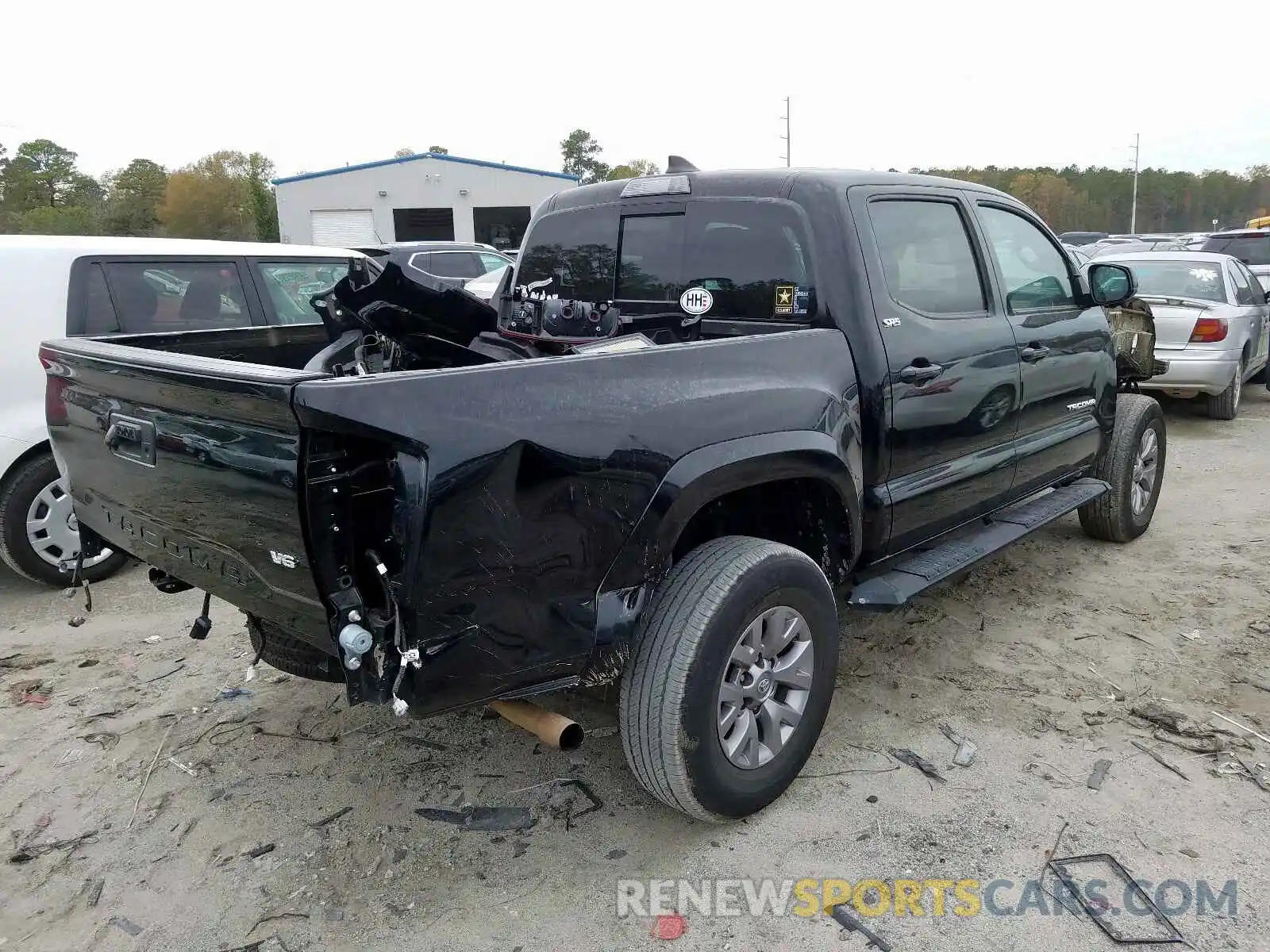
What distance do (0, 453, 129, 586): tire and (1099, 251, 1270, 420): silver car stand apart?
28.9 feet

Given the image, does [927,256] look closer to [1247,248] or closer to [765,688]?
[765,688]

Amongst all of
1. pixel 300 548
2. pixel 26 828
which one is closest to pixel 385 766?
pixel 26 828

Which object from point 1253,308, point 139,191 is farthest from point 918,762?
point 139,191

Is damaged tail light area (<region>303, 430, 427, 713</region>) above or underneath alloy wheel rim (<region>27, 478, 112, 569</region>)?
above

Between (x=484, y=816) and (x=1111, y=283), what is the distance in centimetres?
383

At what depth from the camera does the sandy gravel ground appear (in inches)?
96.6

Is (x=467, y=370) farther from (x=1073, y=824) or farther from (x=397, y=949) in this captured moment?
(x=1073, y=824)

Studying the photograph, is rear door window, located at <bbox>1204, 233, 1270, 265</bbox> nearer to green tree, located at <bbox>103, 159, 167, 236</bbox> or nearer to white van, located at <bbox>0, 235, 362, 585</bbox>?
white van, located at <bbox>0, 235, 362, 585</bbox>

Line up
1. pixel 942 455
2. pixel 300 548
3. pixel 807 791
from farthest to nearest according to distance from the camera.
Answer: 1. pixel 942 455
2. pixel 807 791
3. pixel 300 548

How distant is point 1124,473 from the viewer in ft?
16.7

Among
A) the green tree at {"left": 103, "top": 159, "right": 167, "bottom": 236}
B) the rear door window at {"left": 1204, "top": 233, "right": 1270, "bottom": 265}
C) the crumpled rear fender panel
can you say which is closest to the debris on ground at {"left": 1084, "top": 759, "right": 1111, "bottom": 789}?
the crumpled rear fender panel

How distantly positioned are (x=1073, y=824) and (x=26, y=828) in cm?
330

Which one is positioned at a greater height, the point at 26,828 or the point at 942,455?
the point at 942,455

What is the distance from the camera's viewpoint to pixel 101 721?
3.55m
